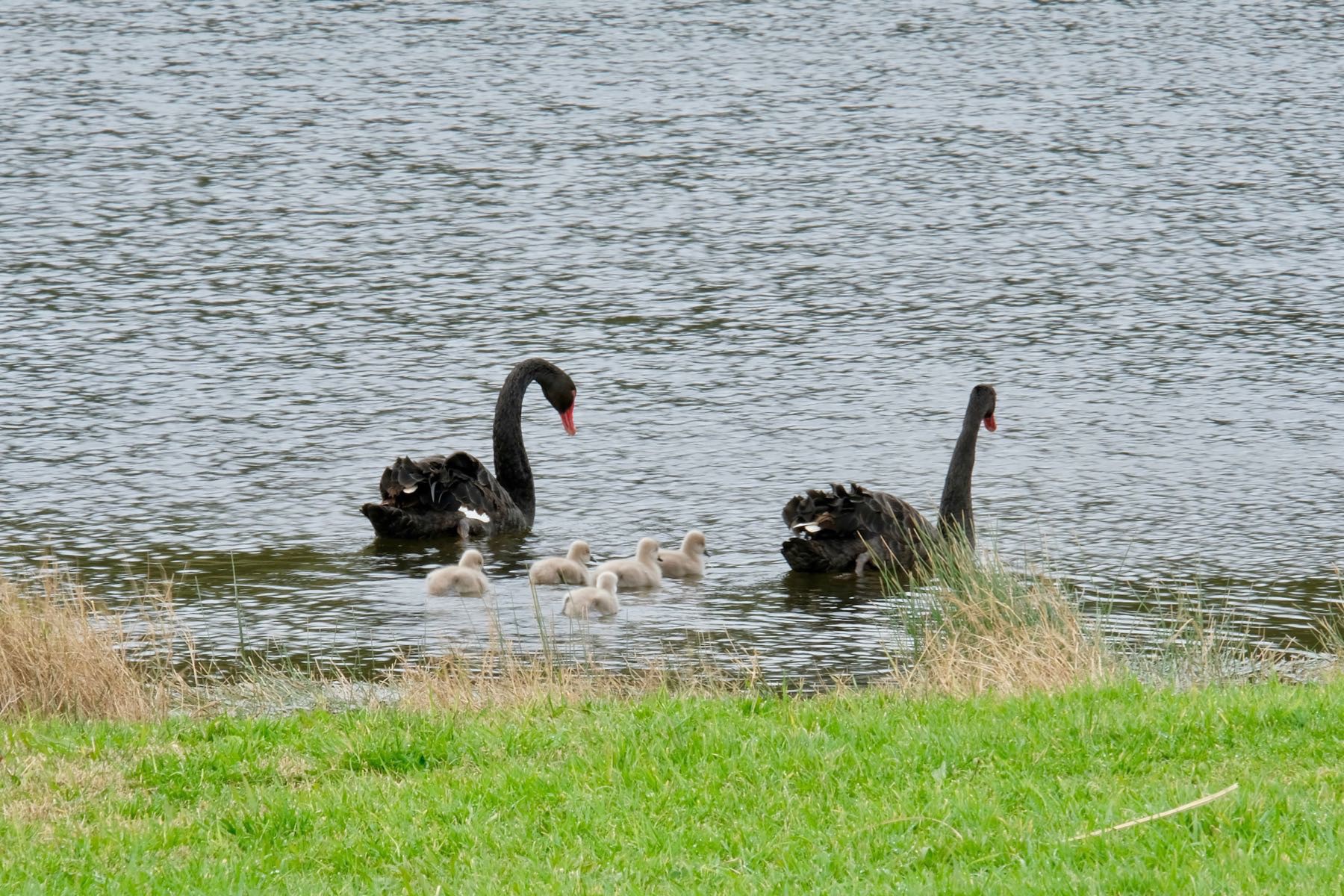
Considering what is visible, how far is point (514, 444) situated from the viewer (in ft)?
51.9

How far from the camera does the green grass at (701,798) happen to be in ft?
19.1

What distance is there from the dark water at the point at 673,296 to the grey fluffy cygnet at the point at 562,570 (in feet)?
0.65

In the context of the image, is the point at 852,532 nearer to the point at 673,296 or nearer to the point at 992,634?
the point at 992,634

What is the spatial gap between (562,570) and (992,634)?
11.4ft

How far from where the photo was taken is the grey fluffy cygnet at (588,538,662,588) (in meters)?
12.7

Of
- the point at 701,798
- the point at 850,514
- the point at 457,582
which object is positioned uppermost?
the point at 701,798

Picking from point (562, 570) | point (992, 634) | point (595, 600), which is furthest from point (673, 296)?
point (992, 634)

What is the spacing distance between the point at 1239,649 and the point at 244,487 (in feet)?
27.0

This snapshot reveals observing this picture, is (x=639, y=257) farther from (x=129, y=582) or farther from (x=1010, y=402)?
(x=129, y=582)

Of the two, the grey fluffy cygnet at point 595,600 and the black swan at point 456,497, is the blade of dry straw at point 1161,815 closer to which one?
the grey fluffy cygnet at point 595,600

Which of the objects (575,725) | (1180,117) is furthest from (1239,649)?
(1180,117)

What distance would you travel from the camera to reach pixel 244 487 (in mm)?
15695

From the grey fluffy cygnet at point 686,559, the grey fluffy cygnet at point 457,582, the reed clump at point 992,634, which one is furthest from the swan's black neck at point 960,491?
the grey fluffy cygnet at point 457,582

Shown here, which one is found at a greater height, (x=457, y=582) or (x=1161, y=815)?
(x=1161, y=815)
